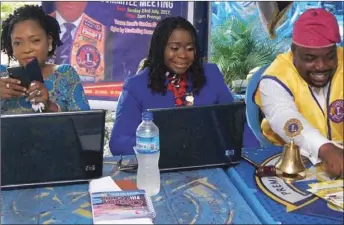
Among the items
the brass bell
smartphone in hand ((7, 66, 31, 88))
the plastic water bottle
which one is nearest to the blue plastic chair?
the brass bell

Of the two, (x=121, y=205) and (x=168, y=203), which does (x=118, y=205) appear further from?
(x=168, y=203)

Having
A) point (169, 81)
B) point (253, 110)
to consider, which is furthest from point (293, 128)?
point (169, 81)

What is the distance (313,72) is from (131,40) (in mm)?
1813

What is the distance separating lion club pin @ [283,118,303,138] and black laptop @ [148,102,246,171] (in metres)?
0.20

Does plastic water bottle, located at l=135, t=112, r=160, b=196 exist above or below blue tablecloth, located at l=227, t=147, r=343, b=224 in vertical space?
above

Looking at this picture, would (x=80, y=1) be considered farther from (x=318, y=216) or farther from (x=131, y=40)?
(x=318, y=216)

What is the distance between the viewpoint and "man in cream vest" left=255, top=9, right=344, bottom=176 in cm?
203

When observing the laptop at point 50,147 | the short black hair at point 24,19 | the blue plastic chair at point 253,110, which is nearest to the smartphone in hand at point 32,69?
the laptop at point 50,147

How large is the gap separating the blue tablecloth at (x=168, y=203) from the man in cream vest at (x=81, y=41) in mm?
1983

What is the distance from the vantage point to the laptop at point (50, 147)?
1671 mm

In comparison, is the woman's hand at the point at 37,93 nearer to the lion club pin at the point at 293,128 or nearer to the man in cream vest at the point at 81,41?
the lion club pin at the point at 293,128

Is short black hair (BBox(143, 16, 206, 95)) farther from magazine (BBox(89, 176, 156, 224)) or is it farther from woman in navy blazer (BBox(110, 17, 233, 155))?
magazine (BBox(89, 176, 156, 224))

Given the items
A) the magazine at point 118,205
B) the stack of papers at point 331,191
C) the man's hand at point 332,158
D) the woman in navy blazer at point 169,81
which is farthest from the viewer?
the woman in navy blazer at point 169,81

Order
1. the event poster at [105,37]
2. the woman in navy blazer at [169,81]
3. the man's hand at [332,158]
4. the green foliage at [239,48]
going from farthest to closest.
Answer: the green foliage at [239,48] → the event poster at [105,37] → the woman in navy blazer at [169,81] → the man's hand at [332,158]
